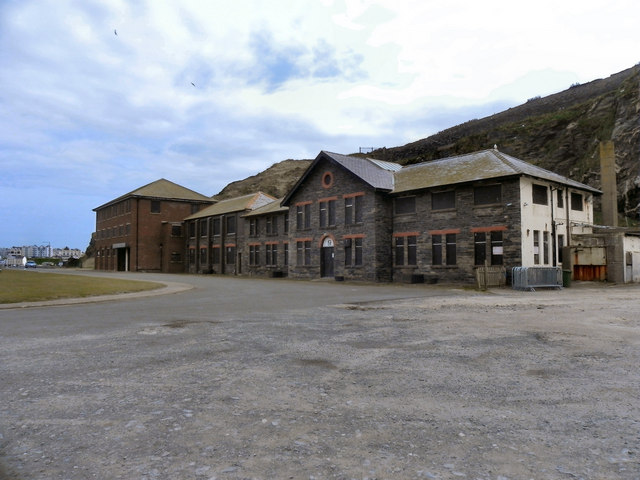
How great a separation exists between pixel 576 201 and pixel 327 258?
17740 mm

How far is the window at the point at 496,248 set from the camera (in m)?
26.8

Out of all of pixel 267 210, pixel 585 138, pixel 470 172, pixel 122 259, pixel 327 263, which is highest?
pixel 585 138

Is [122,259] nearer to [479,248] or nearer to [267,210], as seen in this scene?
[267,210]

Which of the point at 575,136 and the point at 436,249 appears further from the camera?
the point at 575,136

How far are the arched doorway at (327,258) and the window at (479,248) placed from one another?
1176 centimetres

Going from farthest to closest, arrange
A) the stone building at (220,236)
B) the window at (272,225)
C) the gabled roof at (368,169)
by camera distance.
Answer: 1. the stone building at (220,236)
2. the window at (272,225)
3. the gabled roof at (368,169)

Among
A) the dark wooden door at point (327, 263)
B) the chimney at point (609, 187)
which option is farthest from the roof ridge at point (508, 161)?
Result: the dark wooden door at point (327, 263)

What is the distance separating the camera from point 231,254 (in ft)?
171

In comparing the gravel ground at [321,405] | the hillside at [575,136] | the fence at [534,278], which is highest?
the hillside at [575,136]

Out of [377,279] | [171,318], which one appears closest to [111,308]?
[171,318]

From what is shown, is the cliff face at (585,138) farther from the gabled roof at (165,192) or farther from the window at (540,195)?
the gabled roof at (165,192)

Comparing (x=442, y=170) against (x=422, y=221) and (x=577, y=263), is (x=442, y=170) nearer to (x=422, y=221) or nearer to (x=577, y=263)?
(x=422, y=221)

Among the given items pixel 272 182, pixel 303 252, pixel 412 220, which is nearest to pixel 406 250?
pixel 412 220

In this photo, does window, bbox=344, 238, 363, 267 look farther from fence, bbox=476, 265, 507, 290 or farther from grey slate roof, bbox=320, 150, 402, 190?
fence, bbox=476, 265, 507, 290
